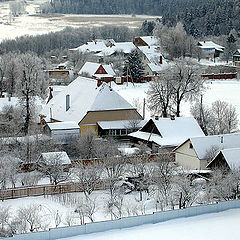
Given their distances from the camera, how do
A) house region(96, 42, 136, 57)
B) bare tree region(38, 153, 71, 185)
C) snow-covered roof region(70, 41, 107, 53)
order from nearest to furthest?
1. bare tree region(38, 153, 71, 185)
2. house region(96, 42, 136, 57)
3. snow-covered roof region(70, 41, 107, 53)

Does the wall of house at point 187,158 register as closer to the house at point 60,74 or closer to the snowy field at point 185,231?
the snowy field at point 185,231

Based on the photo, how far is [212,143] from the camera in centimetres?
2509

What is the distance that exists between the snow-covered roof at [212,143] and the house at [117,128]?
6023 millimetres

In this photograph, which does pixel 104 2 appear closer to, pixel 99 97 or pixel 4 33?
pixel 4 33

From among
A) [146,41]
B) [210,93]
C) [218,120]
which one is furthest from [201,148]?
[146,41]

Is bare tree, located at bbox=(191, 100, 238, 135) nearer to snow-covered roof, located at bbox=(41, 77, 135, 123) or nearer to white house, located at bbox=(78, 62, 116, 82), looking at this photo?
snow-covered roof, located at bbox=(41, 77, 135, 123)

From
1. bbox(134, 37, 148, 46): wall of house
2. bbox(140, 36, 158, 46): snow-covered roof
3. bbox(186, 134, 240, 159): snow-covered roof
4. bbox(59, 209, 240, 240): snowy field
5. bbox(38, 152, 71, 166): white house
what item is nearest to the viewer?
bbox(59, 209, 240, 240): snowy field

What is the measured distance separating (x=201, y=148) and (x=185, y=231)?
9666 millimetres

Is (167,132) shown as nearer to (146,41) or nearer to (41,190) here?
(41,190)

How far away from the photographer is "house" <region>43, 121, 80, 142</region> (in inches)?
1108

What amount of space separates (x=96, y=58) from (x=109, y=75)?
1679 centimetres

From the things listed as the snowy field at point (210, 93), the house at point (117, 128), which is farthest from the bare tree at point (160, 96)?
the house at point (117, 128)

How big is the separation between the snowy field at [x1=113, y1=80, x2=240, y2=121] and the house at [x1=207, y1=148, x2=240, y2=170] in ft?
42.2

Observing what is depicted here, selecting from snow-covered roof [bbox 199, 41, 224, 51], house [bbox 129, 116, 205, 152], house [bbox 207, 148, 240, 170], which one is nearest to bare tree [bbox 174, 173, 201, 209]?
house [bbox 207, 148, 240, 170]
